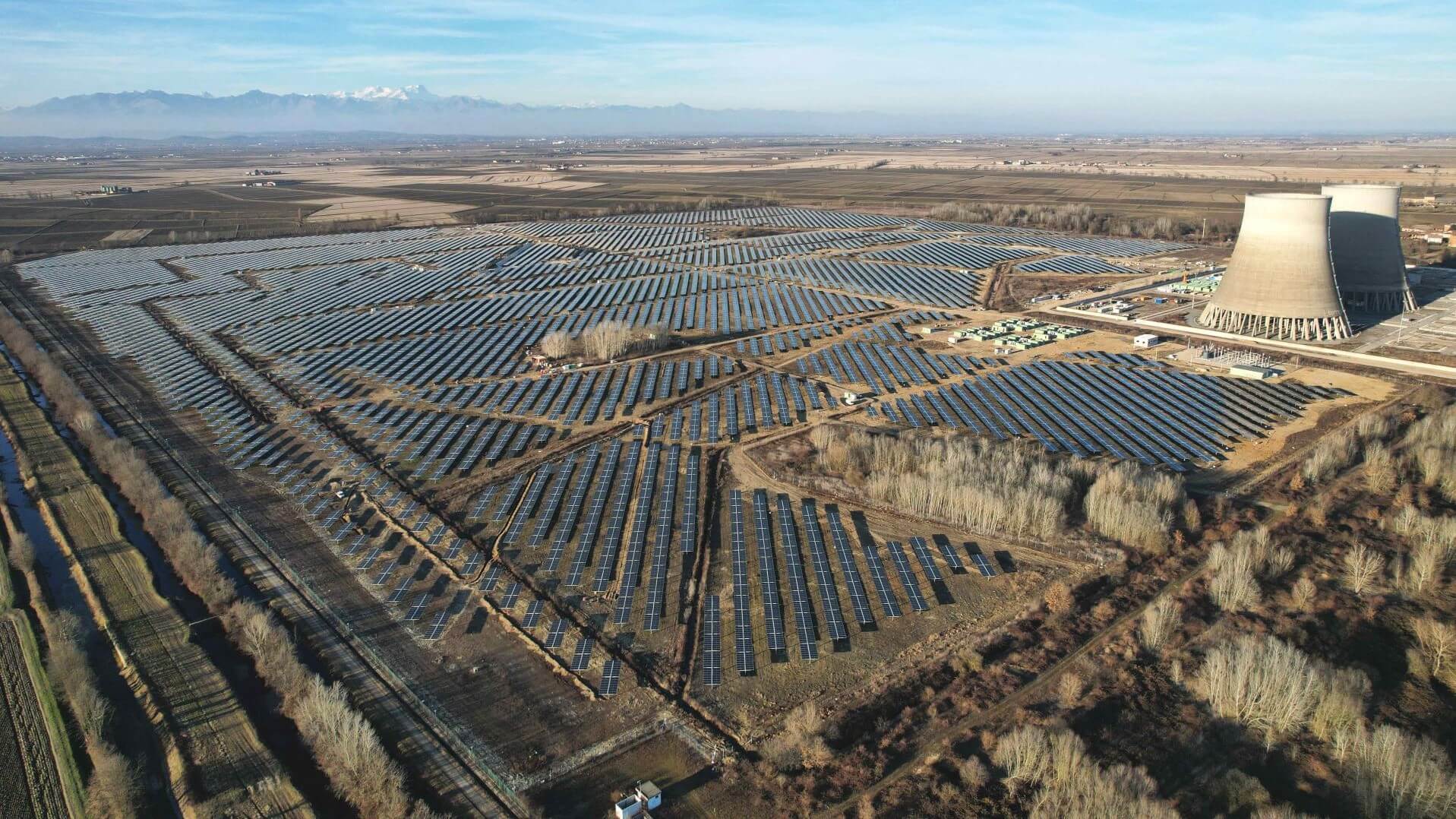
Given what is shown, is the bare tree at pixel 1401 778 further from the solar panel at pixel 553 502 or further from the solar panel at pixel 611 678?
the solar panel at pixel 553 502

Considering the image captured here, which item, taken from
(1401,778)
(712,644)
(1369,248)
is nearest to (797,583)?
(712,644)

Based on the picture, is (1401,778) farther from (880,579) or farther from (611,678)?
(611,678)

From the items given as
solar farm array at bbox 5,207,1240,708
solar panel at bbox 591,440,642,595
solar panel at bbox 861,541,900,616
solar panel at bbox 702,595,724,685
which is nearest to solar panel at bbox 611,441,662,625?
solar farm array at bbox 5,207,1240,708

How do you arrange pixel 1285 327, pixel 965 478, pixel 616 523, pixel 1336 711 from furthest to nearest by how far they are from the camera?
pixel 1285 327 < pixel 965 478 < pixel 616 523 < pixel 1336 711

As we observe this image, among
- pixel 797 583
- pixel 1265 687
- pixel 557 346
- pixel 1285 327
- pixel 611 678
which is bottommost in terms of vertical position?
pixel 611 678

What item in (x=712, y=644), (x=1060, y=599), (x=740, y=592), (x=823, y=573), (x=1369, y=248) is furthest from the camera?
(x=1369, y=248)

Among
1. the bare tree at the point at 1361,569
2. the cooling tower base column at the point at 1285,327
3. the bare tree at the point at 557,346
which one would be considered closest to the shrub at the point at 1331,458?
the bare tree at the point at 1361,569

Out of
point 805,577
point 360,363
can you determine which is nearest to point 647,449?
point 805,577
